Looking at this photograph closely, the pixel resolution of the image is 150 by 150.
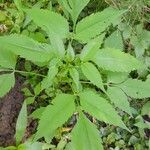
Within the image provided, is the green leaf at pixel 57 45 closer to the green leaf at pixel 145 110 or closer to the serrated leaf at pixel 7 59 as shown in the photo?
the serrated leaf at pixel 7 59

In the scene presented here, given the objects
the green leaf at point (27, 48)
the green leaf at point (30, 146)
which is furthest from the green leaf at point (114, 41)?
the green leaf at point (30, 146)

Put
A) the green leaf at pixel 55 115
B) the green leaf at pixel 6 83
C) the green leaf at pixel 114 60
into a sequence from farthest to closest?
1. the green leaf at pixel 6 83
2. the green leaf at pixel 114 60
3. the green leaf at pixel 55 115

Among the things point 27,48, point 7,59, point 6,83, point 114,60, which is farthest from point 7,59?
point 114,60

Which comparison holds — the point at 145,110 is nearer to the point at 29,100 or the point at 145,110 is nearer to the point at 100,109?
the point at 100,109

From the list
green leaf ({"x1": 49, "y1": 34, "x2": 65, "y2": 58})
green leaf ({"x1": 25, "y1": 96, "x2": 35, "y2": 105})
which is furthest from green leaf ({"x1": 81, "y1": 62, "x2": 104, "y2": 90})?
green leaf ({"x1": 25, "y1": 96, "x2": 35, "y2": 105})

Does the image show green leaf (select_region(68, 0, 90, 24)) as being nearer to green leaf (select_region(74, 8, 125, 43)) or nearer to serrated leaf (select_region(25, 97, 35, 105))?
green leaf (select_region(74, 8, 125, 43))

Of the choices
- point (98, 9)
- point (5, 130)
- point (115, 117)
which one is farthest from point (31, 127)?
point (98, 9)

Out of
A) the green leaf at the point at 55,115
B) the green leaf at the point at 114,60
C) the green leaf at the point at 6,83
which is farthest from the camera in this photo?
the green leaf at the point at 6,83
